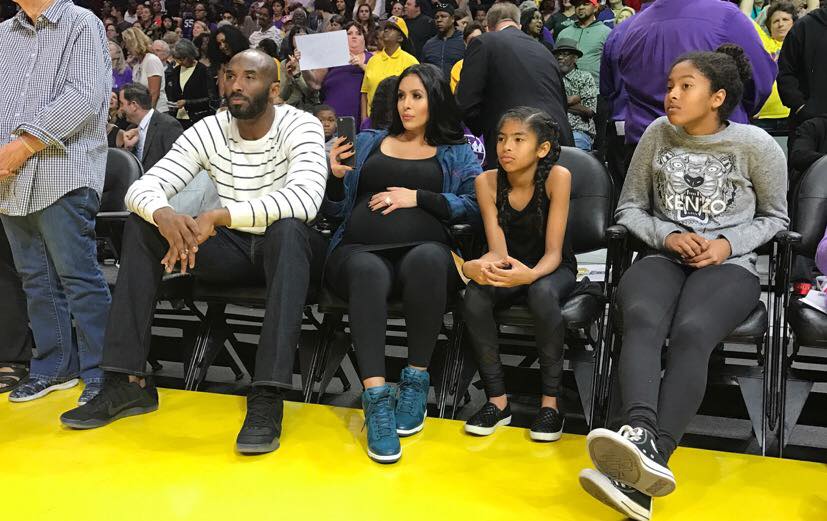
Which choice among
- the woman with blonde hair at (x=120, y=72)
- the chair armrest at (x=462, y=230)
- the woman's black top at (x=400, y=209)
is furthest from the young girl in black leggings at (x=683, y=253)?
the woman with blonde hair at (x=120, y=72)

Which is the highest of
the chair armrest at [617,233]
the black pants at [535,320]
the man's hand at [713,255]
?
the chair armrest at [617,233]

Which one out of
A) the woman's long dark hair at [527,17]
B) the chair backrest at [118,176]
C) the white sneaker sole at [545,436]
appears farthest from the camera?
the woman's long dark hair at [527,17]

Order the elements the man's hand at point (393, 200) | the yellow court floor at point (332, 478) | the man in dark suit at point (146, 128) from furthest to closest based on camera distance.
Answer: the man in dark suit at point (146, 128) < the man's hand at point (393, 200) < the yellow court floor at point (332, 478)

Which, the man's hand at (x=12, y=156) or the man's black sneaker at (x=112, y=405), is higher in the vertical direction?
the man's hand at (x=12, y=156)

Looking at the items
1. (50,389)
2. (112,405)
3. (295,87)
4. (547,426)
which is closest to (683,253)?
(547,426)

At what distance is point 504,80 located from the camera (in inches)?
144

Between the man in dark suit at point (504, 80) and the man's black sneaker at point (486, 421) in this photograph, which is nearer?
the man's black sneaker at point (486, 421)

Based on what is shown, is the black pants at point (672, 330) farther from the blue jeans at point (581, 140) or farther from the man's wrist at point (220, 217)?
the blue jeans at point (581, 140)

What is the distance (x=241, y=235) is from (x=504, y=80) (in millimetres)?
1565

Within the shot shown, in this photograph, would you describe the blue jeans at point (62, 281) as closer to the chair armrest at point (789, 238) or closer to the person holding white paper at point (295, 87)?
the chair armrest at point (789, 238)

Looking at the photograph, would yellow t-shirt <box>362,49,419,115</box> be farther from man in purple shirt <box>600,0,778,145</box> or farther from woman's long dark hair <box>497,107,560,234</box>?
woman's long dark hair <box>497,107,560,234</box>

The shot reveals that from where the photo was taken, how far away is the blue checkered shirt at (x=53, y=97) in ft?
9.15

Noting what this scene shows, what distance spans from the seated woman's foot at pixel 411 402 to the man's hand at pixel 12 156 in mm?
1546

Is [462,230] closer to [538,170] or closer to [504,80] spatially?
[538,170]
